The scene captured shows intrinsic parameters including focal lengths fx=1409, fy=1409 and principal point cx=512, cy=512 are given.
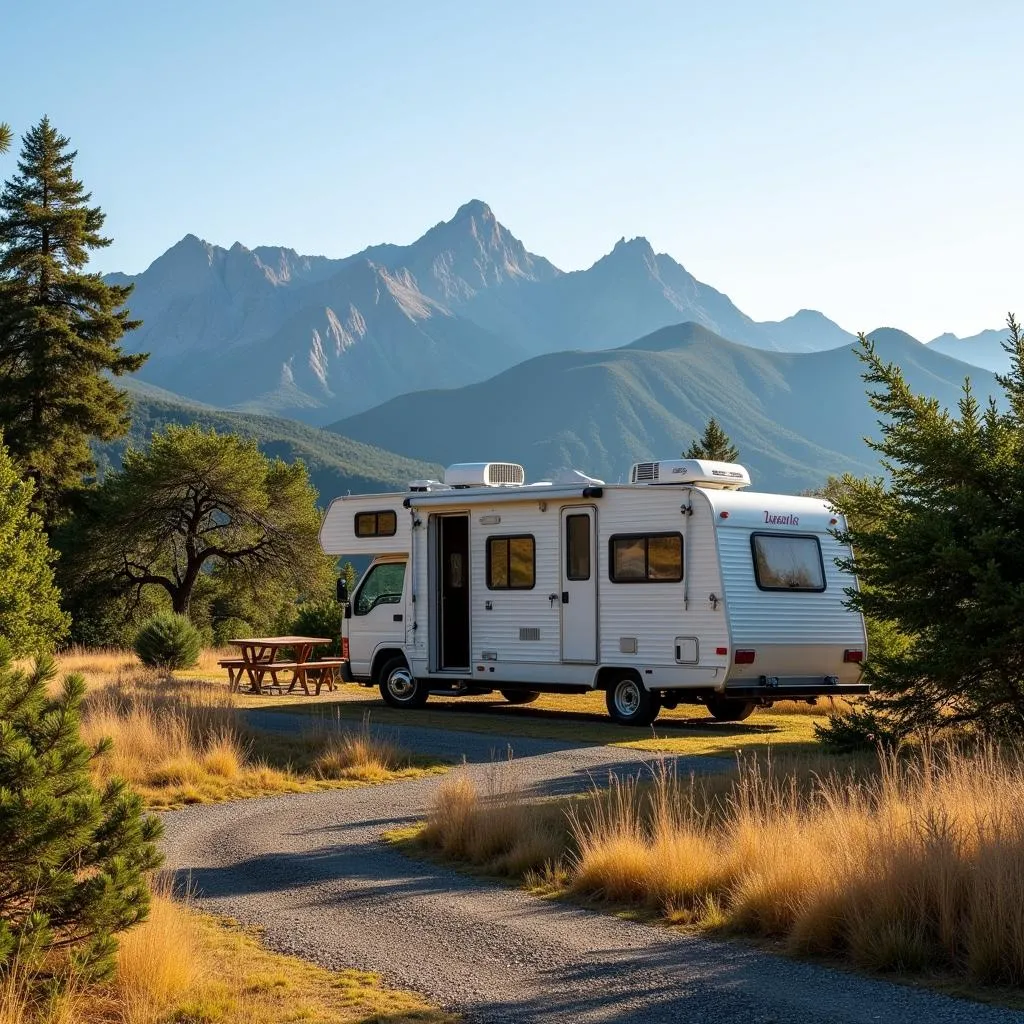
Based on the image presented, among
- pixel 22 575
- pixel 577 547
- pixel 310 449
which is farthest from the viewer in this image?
pixel 310 449

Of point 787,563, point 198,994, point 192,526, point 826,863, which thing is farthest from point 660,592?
point 192,526

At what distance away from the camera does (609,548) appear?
1670 cm

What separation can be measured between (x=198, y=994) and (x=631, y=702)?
11251 mm

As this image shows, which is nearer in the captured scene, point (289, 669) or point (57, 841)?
point (57, 841)

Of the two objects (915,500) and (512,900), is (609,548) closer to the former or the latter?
(915,500)

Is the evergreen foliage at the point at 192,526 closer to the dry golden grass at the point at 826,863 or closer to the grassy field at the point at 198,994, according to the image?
the dry golden grass at the point at 826,863

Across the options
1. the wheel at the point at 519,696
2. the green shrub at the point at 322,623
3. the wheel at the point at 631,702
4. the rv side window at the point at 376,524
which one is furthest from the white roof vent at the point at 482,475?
the green shrub at the point at 322,623

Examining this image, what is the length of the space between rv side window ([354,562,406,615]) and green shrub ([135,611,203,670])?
21.4 ft

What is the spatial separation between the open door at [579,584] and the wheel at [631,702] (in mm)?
470

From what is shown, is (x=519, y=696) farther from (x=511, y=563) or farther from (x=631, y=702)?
(x=631, y=702)

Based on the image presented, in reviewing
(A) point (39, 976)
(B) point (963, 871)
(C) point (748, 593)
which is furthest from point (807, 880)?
(C) point (748, 593)

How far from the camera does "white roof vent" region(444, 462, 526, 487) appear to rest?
18.7 m

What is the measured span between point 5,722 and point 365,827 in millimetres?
4954

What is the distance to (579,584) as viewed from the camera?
17.0m
